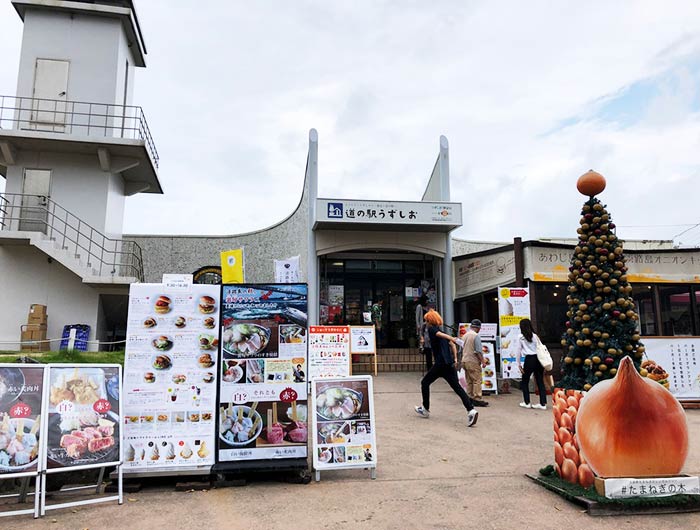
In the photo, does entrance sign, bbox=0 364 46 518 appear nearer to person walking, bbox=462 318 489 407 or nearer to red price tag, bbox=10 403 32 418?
red price tag, bbox=10 403 32 418

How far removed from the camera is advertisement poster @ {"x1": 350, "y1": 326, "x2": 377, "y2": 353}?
11875 millimetres

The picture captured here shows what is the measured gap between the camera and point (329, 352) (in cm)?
1018

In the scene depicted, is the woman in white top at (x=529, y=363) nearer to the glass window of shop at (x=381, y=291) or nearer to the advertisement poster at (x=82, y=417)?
the advertisement poster at (x=82, y=417)

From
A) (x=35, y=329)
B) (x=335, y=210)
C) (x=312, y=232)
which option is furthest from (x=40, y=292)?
(x=335, y=210)

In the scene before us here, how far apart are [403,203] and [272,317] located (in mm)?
9156

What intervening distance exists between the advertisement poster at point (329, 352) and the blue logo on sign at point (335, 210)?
3.86m

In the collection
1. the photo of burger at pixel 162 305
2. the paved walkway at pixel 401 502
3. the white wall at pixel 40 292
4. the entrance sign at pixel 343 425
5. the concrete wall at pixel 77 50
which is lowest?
the paved walkway at pixel 401 502

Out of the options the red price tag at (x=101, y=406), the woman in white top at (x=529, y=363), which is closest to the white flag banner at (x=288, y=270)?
the woman in white top at (x=529, y=363)

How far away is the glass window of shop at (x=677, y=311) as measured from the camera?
12359mm

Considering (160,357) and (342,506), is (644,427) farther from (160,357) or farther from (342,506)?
(160,357)

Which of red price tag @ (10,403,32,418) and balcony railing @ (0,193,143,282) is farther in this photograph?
balcony railing @ (0,193,143,282)

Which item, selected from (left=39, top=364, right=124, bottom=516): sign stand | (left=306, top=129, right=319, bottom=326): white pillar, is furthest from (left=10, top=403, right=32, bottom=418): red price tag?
(left=306, top=129, right=319, bottom=326): white pillar

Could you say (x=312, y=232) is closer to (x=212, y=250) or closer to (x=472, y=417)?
(x=212, y=250)

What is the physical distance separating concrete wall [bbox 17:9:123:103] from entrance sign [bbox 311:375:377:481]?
45.4 feet
